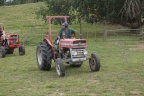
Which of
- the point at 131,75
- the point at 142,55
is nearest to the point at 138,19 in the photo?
the point at 142,55

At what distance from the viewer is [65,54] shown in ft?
32.8

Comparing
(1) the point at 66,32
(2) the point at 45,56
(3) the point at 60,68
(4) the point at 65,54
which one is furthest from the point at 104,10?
(3) the point at 60,68

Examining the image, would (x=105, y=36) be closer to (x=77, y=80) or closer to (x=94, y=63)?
(x=94, y=63)

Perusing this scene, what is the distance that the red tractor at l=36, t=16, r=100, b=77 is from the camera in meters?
9.45

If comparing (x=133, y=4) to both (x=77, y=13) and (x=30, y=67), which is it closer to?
(x=77, y=13)

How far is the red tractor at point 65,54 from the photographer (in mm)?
9453

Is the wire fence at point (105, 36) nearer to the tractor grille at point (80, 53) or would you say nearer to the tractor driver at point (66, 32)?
the tractor driver at point (66, 32)

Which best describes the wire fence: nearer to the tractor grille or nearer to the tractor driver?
the tractor driver

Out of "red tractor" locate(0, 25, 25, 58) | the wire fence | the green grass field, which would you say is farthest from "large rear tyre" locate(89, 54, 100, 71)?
the wire fence

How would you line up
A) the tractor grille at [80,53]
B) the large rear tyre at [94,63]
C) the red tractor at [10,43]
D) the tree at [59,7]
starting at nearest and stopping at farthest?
the tractor grille at [80,53], the large rear tyre at [94,63], the red tractor at [10,43], the tree at [59,7]

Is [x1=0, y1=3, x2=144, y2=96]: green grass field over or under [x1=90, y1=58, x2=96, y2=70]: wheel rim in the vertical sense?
under

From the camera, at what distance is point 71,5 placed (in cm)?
2658

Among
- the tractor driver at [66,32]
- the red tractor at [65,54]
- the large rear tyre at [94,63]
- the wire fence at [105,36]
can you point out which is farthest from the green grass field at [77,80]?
the wire fence at [105,36]

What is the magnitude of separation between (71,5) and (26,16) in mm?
27791
